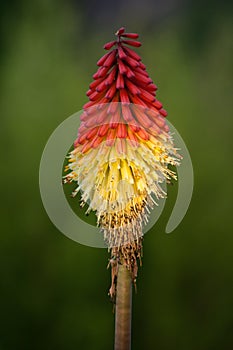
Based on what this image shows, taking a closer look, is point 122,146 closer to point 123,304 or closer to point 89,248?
point 123,304

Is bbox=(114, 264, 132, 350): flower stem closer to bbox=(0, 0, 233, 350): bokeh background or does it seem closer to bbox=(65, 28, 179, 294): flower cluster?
bbox=(65, 28, 179, 294): flower cluster

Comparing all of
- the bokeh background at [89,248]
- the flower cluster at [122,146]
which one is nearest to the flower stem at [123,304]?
the flower cluster at [122,146]

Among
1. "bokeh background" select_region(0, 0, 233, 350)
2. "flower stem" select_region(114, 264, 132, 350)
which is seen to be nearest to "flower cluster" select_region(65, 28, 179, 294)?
"flower stem" select_region(114, 264, 132, 350)

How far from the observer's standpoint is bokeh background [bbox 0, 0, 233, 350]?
1580 mm

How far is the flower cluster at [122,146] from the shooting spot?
3.25ft

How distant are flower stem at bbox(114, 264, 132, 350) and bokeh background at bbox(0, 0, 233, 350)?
0.69 metres

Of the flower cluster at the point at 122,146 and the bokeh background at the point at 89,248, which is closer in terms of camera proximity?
the flower cluster at the point at 122,146

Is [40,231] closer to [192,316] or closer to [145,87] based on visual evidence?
[192,316]

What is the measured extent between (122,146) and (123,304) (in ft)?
1.13

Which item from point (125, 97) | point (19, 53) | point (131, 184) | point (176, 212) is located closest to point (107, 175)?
point (131, 184)

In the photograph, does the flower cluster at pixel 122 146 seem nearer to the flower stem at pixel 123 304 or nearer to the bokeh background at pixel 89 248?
the flower stem at pixel 123 304

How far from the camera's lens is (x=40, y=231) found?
Answer: 1.70 metres

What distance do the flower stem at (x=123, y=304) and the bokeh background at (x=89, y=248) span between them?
692 mm

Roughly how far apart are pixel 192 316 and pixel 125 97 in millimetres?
1031
